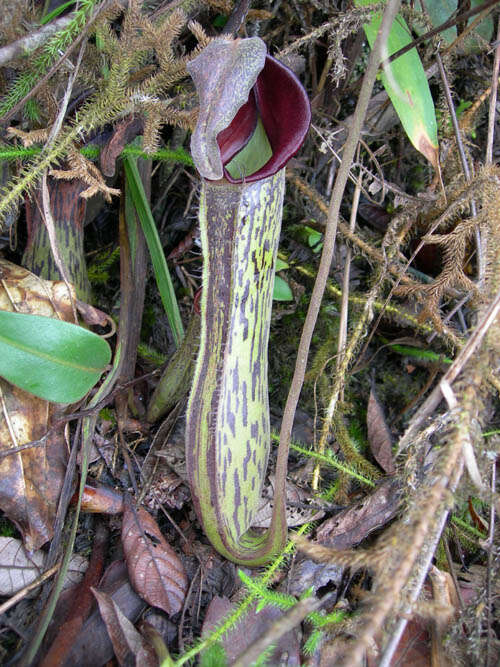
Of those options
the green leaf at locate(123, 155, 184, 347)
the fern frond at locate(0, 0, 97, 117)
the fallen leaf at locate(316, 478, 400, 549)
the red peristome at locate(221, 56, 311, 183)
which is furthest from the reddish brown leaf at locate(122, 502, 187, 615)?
the fern frond at locate(0, 0, 97, 117)

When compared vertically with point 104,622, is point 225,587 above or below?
below

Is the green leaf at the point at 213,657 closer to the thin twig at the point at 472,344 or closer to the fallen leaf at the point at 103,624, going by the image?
the fallen leaf at the point at 103,624

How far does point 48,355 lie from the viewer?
3.44 feet

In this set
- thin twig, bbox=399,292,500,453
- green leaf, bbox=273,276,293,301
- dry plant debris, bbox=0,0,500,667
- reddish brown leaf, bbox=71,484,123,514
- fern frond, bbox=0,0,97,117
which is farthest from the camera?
green leaf, bbox=273,276,293,301

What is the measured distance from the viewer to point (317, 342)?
59.8 inches

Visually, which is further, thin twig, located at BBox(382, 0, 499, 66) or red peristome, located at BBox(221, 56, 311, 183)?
thin twig, located at BBox(382, 0, 499, 66)

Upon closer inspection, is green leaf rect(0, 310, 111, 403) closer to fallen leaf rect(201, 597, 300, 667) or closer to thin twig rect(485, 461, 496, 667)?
fallen leaf rect(201, 597, 300, 667)

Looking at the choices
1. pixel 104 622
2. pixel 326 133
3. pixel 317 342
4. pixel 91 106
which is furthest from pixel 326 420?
pixel 91 106

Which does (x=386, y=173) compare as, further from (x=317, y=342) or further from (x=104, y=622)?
(x=104, y=622)

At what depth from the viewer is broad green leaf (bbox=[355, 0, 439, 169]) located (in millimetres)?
1115

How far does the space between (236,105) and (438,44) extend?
69 cm

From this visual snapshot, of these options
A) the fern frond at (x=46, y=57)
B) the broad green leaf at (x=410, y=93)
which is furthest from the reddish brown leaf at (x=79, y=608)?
the broad green leaf at (x=410, y=93)

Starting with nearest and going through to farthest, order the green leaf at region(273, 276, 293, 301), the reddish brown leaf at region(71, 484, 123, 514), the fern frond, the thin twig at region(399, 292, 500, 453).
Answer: the thin twig at region(399, 292, 500, 453) → the fern frond → the reddish brown leaf at region(71, 484, 123, 514) → the green leaf at region(273, 276, 293, 301)

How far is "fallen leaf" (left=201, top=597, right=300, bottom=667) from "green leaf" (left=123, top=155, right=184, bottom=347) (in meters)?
0.62
